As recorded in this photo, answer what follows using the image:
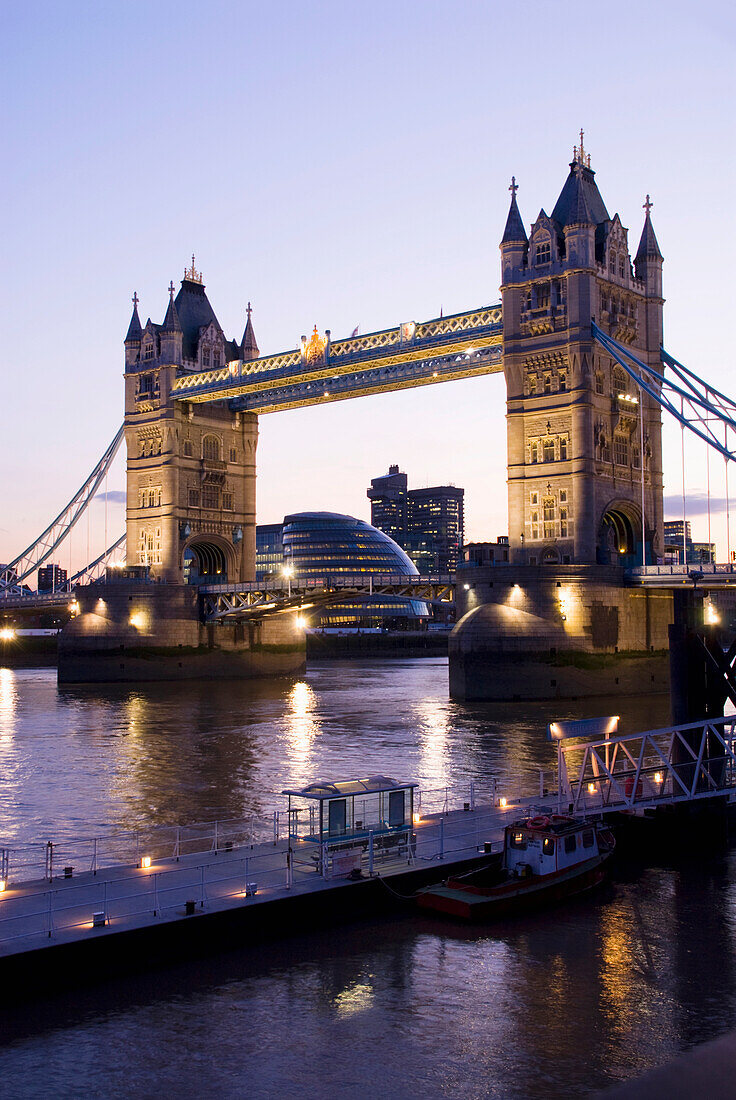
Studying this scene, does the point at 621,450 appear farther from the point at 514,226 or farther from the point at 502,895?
the point at 502,895

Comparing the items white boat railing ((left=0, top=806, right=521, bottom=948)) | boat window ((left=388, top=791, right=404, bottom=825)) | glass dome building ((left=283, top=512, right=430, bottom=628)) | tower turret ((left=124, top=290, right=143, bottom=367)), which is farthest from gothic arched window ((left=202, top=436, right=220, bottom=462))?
glass dome building ((left=283, top=512, right=430, bottom=628))

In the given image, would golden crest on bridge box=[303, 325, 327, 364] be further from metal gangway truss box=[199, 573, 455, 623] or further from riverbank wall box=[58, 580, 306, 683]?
riverbank wall box=[58, 580, 306, 683]

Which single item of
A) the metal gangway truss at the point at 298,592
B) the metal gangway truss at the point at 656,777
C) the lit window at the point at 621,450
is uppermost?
the lit window at the point at 621,450

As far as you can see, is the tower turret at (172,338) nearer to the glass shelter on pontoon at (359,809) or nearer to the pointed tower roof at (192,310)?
the pointed tower roof at (192,310)

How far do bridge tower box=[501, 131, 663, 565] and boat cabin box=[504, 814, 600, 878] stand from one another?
145 ft

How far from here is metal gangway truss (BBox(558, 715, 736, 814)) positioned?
90.5 feet

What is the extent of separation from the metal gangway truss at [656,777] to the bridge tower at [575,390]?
37.0 metres

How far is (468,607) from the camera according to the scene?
6850 centimetres

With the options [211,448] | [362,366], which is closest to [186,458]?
[211,448]

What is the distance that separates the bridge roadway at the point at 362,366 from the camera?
76.2m

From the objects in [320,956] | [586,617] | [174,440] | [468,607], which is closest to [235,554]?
[174,440]

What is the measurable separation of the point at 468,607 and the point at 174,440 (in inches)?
1507

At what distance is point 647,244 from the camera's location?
75.6m

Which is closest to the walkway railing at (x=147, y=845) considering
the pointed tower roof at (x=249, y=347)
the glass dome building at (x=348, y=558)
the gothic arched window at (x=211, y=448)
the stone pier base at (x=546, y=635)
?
the stone pier base at (x=546, y=635)
